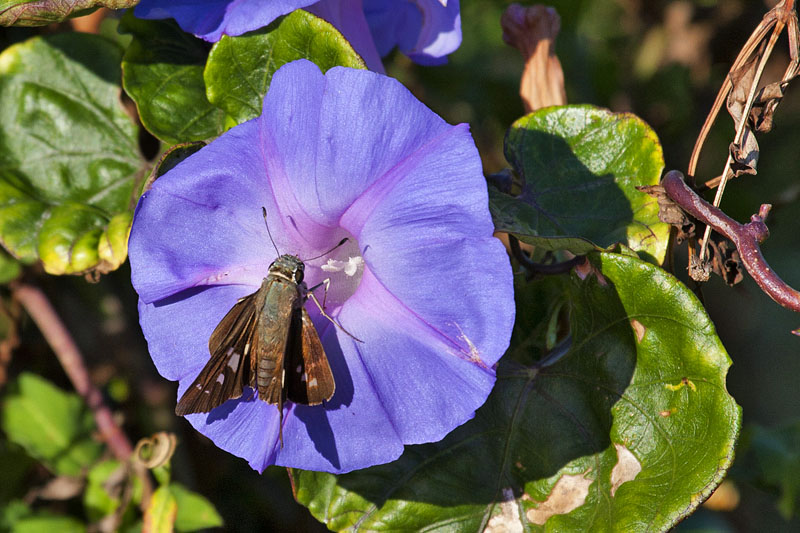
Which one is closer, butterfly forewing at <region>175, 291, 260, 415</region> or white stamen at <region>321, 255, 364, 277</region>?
butterfly forewing at <region>175, 291, 260, 415</region>

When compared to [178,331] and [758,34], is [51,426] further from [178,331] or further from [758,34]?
[758,34]

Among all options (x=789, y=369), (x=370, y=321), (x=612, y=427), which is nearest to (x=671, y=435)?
(x=612, y=427)

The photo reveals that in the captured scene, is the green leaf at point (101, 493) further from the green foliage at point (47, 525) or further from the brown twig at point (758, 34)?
the brown twig at point (758, 34)

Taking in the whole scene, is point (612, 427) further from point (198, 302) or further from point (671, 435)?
point (198, 302)

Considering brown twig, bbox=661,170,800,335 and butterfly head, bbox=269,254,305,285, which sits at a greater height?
brown twig, bbox=661,170,800,335

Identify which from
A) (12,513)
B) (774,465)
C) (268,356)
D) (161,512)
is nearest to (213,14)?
(268,356)

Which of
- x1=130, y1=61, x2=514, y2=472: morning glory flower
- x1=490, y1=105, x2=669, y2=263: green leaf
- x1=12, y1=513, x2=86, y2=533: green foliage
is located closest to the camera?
x1=130, y1=61, x2=514, y2=472: morning glory flower

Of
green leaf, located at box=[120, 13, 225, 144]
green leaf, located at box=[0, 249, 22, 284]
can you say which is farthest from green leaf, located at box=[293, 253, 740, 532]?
green leaf, located at box=[0, 249, 22, 284]

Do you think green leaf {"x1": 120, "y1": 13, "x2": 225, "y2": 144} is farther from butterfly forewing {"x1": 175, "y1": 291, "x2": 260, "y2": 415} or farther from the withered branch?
the withered branch
